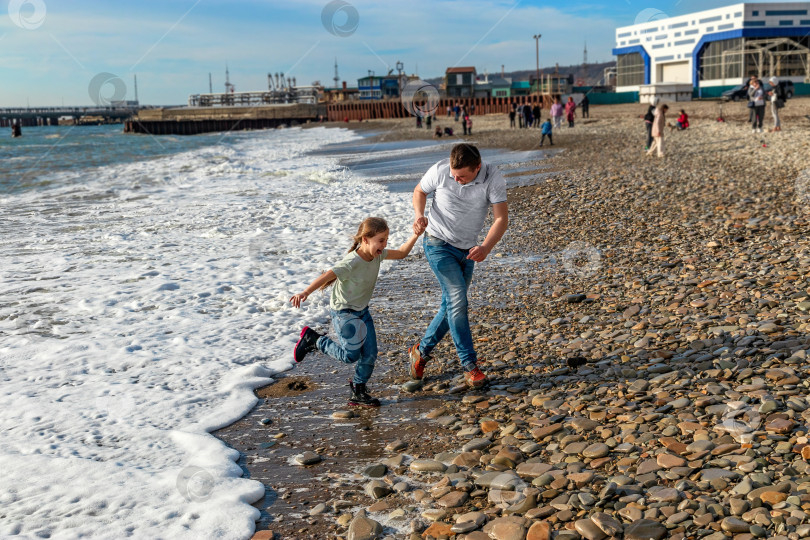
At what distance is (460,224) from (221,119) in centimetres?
11211

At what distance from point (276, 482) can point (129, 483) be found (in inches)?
37.8

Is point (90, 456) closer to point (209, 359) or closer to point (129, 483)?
point (129, 483)

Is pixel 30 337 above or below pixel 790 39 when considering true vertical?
below

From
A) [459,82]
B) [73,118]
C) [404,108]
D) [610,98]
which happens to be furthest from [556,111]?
[73,118]

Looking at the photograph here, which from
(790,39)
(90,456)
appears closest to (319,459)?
(90,456)

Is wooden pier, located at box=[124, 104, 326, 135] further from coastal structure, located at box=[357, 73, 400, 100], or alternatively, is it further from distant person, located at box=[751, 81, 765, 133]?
distant person, located at box=[751, 81, 765, 133]

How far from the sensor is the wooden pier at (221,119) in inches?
4028

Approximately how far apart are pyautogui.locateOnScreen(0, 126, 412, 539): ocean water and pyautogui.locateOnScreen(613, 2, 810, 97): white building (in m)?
62.2

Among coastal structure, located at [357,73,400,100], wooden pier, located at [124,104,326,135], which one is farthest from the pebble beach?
coastal structure, located at [357,73,400,100]

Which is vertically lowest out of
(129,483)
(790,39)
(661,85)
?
(129,483)

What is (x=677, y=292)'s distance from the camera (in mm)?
7340

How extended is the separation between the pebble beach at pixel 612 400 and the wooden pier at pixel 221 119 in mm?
100225

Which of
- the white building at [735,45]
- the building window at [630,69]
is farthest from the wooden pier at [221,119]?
the white building at [735,45]

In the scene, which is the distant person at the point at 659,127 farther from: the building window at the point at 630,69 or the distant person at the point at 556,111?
the building window at the point at 630,69
